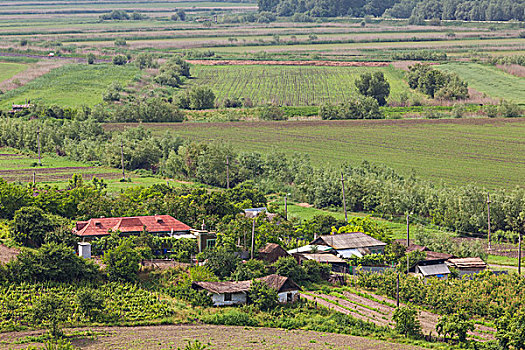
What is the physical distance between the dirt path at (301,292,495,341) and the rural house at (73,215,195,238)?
37.3ft

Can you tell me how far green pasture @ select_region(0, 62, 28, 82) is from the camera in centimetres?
12506

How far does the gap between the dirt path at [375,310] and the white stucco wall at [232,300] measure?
3.30 meters

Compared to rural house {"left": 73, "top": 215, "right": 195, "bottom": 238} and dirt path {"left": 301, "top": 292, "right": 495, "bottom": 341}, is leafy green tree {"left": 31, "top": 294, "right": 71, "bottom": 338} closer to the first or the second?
dirt path {"left": 301, "top": 292, "right": 495, "bottom": 341}

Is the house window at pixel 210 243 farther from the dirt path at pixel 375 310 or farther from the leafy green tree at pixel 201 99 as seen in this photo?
the leafy green tree at pixel 201 99

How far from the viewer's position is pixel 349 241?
5328 cm

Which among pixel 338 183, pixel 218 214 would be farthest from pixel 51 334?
pixel 338 183

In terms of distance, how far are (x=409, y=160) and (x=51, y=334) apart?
4606 cm

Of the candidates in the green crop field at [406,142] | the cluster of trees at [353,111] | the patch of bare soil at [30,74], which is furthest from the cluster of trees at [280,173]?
the patch of bare soil at [30,74]

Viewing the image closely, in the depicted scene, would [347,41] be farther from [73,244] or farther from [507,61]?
[73,244]

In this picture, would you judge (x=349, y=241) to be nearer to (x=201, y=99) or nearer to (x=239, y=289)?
(x=239, y=289)

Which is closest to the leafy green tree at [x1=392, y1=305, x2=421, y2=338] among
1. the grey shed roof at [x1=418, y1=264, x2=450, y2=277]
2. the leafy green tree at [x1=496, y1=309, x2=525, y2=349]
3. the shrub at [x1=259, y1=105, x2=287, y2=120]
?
the leafy green tree at [x1=496, y1=309, x2=525, y2=349]

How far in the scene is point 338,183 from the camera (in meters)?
66.7

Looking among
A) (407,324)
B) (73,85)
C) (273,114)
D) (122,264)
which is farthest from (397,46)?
(407,324)

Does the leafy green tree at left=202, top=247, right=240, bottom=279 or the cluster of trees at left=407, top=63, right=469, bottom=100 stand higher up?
the cluster of trees at left=407, top=63, right=469, bottom=100
